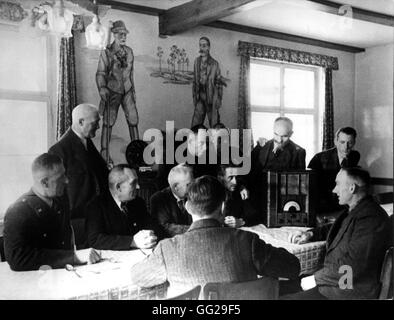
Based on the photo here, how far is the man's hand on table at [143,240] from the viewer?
6.75 ft

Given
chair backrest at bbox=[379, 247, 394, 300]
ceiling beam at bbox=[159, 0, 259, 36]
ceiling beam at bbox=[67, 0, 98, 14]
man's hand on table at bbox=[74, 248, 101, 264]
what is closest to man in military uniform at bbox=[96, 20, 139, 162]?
ceiling beam at bbox=[67, 0, 98, 14]

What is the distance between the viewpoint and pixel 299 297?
2021 millimetres

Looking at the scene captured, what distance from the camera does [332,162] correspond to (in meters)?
2.55

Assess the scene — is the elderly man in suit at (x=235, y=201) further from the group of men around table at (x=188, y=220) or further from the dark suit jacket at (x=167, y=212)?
the dark suit jacket at (x=167, y=212)

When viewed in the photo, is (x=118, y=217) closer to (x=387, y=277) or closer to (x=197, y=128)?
(x=197, y=128)

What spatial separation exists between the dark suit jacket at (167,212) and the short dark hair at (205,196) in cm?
61

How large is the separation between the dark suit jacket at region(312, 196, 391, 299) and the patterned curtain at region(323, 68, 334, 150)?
0.65m

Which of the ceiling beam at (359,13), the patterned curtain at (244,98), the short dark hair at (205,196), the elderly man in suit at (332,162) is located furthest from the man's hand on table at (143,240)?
the ceiling beam at (359,13)

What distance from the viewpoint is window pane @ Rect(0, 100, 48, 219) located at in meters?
2.22

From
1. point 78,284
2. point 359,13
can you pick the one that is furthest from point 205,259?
point 359,13

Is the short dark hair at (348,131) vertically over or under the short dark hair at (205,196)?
over

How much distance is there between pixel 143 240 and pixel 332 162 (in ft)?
4.15
